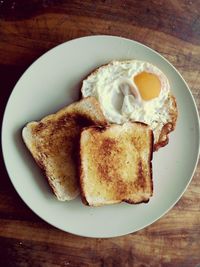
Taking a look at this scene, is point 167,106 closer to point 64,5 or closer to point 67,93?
point 67,93

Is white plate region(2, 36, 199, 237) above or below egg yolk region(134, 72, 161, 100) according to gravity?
below

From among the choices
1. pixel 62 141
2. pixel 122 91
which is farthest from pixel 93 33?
pixel 62 141

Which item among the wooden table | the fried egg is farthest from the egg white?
the wooden table

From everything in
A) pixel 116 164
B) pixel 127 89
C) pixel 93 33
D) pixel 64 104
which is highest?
pixel 93 33

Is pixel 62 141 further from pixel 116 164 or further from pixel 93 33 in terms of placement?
pixel 93 33

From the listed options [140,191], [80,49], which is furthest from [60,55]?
[140,191]

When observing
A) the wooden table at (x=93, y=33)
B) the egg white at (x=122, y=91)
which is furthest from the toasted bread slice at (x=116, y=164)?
the wooden table at (x=93, y=33)

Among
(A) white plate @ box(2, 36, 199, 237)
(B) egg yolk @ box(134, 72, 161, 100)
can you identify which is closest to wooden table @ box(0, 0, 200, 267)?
(A) white plate @ box(2, 36, 199, 237)

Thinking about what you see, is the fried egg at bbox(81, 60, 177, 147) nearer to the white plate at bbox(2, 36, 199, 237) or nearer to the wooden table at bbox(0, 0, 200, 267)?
the white plate at bbox(2, 36, 199, 237)
